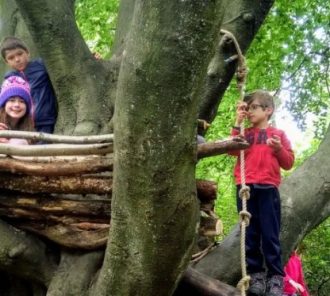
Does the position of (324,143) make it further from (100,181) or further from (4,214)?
(4,214)

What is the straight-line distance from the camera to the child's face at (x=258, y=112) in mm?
3766

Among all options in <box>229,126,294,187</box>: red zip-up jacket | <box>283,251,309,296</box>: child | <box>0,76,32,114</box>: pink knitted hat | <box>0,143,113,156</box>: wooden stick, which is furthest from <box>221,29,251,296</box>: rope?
<box>0,76,32,114</box>: pink knitted hat

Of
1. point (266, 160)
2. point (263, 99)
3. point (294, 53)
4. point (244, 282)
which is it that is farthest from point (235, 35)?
point (294, 53)

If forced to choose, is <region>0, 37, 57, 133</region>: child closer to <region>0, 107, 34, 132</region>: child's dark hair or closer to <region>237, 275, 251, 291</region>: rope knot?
<region>0, 107, 34, 132</region>: child's dark hair

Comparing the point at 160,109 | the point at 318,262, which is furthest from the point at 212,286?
the point at 318,262

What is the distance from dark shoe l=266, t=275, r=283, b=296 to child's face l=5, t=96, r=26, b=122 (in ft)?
6.13

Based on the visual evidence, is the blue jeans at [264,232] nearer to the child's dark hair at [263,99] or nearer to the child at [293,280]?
the child at [293,280]

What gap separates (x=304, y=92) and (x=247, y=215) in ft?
22.4

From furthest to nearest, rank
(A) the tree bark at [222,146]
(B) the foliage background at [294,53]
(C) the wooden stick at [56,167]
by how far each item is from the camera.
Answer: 1. (B) the foliage background at [294,53]
2. (C) the wooden stick at [56,167]
3. (A) the tree bark at [222,146]

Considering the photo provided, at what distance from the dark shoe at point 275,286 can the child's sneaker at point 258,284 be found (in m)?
0.03

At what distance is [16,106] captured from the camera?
3.76m

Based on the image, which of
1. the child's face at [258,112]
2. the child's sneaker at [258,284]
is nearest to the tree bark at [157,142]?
the child's sneaker at [258,284]

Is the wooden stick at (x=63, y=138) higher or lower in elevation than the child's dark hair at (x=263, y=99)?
lower

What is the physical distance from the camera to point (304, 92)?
31.0 feet
